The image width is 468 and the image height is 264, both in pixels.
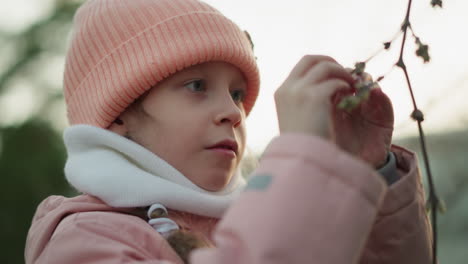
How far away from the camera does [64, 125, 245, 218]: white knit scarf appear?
45.7 inches

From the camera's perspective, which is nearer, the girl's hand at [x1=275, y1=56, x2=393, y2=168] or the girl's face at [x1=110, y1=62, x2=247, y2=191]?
the girl's hand at [x1=275, y1=56, x2=393, y2=168]

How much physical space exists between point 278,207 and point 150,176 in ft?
1.59

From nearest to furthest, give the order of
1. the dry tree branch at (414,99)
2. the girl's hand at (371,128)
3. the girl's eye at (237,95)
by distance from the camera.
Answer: the dry tree branch at (414,99), the girl's hand at (371,128), the girl's eye at (237,95)

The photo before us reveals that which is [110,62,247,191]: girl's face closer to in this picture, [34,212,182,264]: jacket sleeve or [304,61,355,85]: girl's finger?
[34,212,182,264]: jacket sleeve

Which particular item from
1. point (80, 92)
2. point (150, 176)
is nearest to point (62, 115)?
point (80, 92)

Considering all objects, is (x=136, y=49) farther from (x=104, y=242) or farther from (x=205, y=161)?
(x=104, y=242)

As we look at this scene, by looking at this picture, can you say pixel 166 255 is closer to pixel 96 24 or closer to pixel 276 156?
pixel 276 156

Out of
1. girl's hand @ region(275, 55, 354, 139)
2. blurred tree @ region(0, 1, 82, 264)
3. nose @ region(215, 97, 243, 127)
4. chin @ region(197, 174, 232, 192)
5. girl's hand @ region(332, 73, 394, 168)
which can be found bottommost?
blurred tree @ region(0, 1, 82, 264)

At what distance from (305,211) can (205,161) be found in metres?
0.52

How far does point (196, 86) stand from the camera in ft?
4.24

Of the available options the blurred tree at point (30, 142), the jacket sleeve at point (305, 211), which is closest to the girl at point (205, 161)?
the jacket sleeve at point (305, 211)

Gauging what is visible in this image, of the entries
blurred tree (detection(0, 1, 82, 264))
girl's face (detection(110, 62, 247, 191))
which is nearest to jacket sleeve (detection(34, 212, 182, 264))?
girl's face (detection(110, 62, 247, 191))

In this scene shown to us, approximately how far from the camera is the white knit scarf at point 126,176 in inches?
45.7

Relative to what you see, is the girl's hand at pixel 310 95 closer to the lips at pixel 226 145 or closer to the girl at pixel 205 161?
the girl at pixel 205 161
